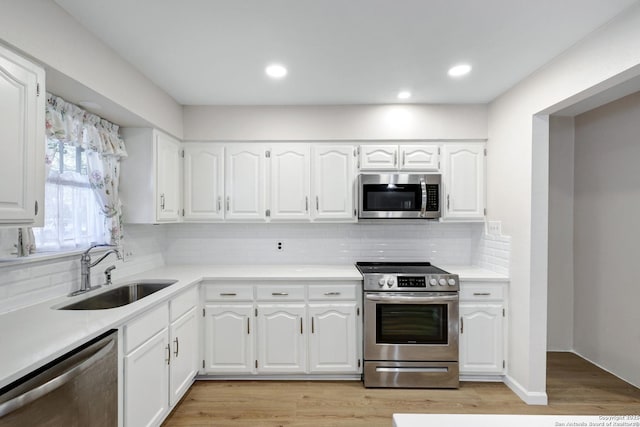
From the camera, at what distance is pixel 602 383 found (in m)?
2.71

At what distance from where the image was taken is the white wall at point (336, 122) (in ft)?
10.1

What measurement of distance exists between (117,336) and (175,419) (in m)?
1.04

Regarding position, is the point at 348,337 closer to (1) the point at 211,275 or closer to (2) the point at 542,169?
(1) the point at 211,275

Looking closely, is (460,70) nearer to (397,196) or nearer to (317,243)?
(397,196)

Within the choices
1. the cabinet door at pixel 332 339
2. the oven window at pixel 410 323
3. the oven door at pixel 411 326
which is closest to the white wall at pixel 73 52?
the cabinet door at pixel 332 339

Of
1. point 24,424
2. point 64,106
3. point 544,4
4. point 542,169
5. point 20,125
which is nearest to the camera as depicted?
point 24,424

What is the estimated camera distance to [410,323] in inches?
105

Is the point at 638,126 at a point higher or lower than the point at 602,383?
higher

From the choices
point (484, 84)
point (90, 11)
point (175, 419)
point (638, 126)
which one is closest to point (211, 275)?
point (175, 419)

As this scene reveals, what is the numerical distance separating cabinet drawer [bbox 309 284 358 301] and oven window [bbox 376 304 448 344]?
239 millimetres

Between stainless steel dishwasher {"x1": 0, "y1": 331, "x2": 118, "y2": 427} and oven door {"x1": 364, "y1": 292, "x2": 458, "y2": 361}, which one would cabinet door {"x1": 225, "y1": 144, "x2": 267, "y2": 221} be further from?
stainless steel dishwasher {"x1": 0, "y1": 331, "x2": 118, "y2": 427}

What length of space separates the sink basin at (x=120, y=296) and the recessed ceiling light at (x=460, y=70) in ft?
8.94

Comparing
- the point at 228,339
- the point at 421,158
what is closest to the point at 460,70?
the point at 421,158

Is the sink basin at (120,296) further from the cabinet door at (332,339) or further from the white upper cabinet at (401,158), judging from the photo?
the white upper cabinet at (401,158)
